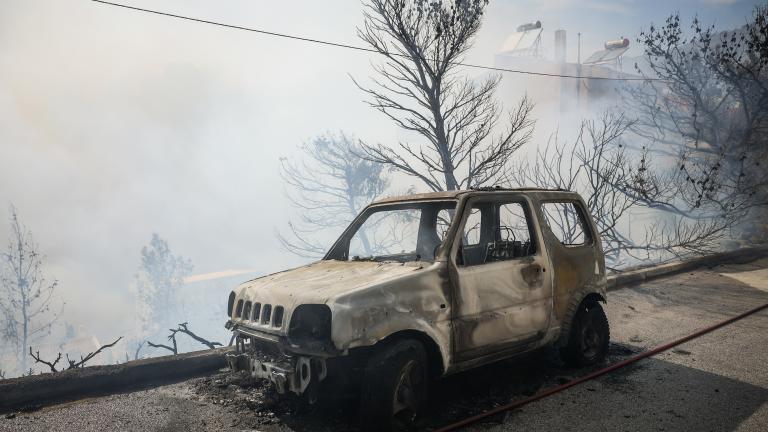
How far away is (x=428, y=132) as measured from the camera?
40.0 ft

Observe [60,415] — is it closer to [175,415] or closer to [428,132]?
[175,415]

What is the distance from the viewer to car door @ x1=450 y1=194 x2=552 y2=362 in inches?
147

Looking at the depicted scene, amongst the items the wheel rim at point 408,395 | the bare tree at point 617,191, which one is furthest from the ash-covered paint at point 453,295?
the bare tree at point 617,191

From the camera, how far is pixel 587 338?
4949mm

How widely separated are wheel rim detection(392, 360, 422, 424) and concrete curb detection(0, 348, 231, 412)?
2.55 m

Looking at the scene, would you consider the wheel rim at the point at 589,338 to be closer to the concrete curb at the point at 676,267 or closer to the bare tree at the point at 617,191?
the bare tree at the point at 617,191

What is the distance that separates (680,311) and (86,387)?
7.68 meters

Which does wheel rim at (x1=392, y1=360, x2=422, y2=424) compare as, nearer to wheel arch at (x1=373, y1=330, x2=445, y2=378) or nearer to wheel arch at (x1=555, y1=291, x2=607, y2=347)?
wheel arch at (x1=373, y1=330, x2=445, y2=378)

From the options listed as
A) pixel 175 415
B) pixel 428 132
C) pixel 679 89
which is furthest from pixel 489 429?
pixel 679 89

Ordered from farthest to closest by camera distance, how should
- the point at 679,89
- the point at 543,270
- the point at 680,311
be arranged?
the point at 679,89 → the point at 680,311 → the point at 543,270

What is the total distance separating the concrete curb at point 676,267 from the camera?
9.30m

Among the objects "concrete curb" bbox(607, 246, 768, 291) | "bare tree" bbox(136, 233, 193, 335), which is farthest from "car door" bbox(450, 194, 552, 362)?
"bare tree" bbox(136, 233, 193, 335)

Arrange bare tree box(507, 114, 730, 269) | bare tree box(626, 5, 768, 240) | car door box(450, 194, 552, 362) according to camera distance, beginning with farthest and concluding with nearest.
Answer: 1. bare tree box(626, 5, 768, 240)
2. bare tree box(507, 114, 730, 269)
3. car door box(450, 194, 552, 362)

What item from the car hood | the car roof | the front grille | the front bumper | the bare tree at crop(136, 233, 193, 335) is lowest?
the bare tree at crop(136, 233, 193, 335)
